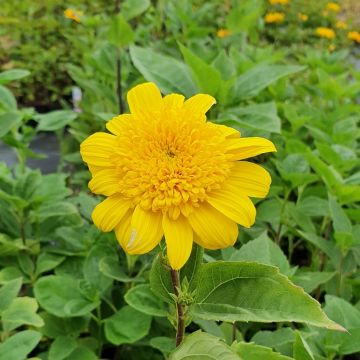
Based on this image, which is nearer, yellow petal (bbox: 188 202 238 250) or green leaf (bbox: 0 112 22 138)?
yellow petal (bbox: 188 202 238 250)

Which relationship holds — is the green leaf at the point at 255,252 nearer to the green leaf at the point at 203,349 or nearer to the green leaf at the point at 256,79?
the green leaf at the point at 203,349

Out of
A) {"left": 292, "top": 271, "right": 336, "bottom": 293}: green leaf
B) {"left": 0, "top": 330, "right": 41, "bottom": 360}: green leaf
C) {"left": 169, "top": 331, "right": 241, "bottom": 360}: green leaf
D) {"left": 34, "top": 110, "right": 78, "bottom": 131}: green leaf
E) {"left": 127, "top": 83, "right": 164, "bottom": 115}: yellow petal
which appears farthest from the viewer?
{"left": 34, "top": 110, "right": 78, "bottom": 131}: green leaf

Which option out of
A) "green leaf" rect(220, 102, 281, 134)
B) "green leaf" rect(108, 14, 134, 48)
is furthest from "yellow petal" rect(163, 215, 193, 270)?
"green leaf" rect(108, 14, 134, 48)

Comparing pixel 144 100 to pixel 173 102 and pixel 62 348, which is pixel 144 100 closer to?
pixel 173 102

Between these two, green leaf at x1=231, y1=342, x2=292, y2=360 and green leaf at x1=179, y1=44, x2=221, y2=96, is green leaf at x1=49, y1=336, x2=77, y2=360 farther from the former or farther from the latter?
green leaf at x1=179, y1=44, x2=221, y2=96

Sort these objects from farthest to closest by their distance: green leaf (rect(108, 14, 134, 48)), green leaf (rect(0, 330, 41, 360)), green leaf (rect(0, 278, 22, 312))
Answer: green leaf (rect(108, 14, 134, 48)), green leaf (rect(0, 278, 22, 312)), green leaf (rect(0, 330, 41, 360))

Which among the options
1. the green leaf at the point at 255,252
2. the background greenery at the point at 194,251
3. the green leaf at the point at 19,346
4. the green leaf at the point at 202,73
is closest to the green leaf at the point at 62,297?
the background greenery at the point at 194,251
